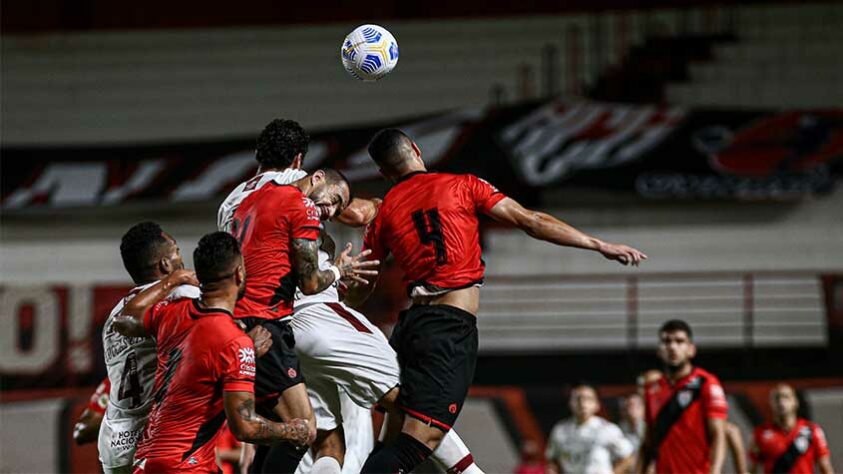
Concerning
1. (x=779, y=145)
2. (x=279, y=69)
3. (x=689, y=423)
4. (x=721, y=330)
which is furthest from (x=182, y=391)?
(x=279, y=69)

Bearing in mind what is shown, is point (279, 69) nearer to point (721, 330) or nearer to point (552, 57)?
point (552, 57)

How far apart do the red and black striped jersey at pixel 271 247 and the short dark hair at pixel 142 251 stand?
51 cm

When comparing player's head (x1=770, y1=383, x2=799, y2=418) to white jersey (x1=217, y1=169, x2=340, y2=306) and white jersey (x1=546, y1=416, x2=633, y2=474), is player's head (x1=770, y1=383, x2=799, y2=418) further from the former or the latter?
white jersey (x1=217, y1=169, x2=340, y2=306)

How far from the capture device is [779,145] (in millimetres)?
17141

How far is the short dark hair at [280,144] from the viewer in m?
6.80

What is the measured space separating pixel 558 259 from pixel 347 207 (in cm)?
1046

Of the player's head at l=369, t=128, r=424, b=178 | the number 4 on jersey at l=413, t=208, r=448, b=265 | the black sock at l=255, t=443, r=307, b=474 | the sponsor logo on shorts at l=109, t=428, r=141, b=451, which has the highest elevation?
the player's head at l=369, t=128, r=424, b=178

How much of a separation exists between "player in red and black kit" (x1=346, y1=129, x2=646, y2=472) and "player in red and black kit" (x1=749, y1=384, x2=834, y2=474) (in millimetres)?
5441

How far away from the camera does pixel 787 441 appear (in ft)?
37.3

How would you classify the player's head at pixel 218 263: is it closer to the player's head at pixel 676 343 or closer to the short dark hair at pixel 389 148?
the short dark hair at pixel 389 148

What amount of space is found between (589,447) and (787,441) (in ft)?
6.13

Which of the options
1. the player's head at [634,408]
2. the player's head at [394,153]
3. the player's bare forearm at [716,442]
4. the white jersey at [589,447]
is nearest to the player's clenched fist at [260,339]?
the player's head at [394,153]

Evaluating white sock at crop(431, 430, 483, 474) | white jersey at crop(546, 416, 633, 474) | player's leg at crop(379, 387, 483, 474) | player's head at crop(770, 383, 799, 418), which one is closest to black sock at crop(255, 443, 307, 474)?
player's leg at crop(379, 387, 483, 474)

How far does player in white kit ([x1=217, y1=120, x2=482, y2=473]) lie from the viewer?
22.0 ft
